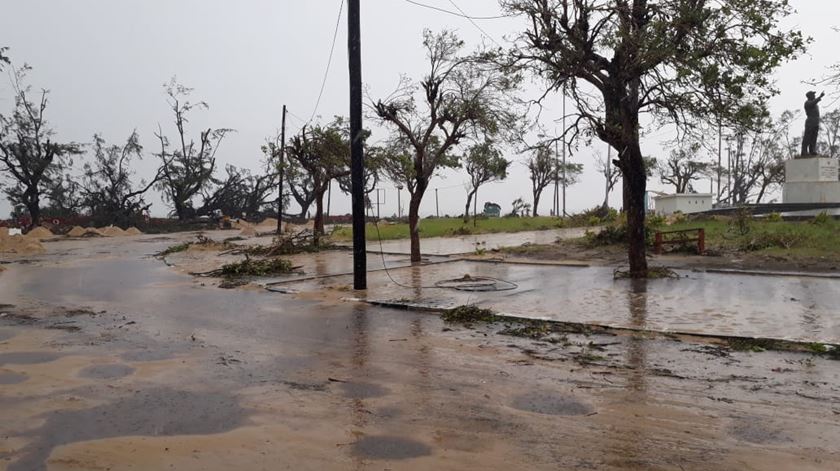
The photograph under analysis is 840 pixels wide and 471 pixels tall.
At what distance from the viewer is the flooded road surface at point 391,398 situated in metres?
4.23

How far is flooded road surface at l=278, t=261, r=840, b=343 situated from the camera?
335 inches

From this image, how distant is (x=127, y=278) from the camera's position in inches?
663

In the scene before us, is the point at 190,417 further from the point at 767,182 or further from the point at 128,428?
the point at 767,182

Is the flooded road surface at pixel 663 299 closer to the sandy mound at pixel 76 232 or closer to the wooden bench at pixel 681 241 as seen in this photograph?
the wooden bench at pixel 681 241

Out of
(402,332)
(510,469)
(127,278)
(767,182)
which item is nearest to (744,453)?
(510,469)

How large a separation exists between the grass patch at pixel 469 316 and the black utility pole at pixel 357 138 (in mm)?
3480

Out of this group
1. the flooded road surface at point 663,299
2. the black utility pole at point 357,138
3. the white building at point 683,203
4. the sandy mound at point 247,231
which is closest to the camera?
the flooded road surface at point 663,299

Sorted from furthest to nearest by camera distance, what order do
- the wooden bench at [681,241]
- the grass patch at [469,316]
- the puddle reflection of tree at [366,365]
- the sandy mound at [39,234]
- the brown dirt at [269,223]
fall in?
the brown dirt at [269,223] → the sandy mound at [39,234] → the wooden bench at [681,241] → the grass patch at [469,316] → the puddle reflection of tree at [366,365]

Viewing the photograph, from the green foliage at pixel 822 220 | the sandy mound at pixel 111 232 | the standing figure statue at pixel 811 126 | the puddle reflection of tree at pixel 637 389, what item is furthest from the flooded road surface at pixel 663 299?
the sandy mound at pixel 111 232

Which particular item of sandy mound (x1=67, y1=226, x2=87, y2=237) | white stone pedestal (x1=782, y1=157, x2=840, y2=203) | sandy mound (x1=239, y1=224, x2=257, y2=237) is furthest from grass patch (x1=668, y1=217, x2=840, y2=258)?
sandy mound (x1=67, y1=226, x2=87, y2=237)

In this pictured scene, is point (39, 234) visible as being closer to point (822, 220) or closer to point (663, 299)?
point (663, 299)

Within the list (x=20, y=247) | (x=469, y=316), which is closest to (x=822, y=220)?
(x=469, y=316)

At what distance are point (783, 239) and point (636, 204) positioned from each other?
6483mm

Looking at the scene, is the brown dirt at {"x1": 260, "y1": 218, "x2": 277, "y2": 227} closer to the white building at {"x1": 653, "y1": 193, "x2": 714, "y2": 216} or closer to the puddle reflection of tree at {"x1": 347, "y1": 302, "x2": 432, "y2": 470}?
the white building at {"x1": 653, "y1": 193, "x2": 714, "y2": 216}
